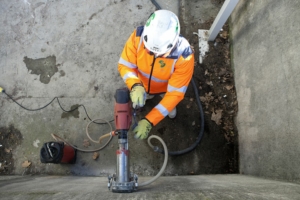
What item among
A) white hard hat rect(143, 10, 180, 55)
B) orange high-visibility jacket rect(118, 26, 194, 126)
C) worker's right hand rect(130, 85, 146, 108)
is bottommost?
worker's right hand rect(130, 85, 146, 108)

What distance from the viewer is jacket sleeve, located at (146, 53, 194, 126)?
270 cm

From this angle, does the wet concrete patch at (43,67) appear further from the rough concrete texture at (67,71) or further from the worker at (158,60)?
the worker at (158,60)

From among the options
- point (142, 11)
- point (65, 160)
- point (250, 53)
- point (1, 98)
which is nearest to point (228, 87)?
point (250, 53)

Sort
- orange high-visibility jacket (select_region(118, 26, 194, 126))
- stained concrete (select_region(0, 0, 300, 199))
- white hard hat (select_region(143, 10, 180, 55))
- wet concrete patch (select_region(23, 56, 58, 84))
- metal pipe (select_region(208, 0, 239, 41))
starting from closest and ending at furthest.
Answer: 1. white hard hat (select_region(143, 10, 180, 55))
2. orange high-visibility jacket (select_region(118, 26, 194, 126))
3. stained concrete (select_region(0, 0, 300, 199))
4. metal pipe (select_region(208, 0, 239, 41))
5. wet concrete patch (select_region(23, 56, 58, 84))

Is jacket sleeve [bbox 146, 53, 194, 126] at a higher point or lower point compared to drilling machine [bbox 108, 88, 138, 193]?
higher

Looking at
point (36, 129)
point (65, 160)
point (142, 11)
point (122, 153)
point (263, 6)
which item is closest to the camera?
point (122, 153)

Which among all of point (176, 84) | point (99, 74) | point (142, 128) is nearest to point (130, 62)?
point (176, 84)

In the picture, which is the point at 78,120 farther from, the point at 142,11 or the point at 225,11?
the point at 225,11

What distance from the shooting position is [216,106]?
395 cm

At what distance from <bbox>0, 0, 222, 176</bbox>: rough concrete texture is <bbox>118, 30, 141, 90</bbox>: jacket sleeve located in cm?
112

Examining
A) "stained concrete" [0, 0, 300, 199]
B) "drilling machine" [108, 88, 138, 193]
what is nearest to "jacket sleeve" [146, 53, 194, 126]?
"drilling machine" [108, 88, 138, 193]

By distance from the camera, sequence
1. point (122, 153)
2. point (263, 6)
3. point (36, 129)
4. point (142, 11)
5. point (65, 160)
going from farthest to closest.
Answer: point (142, 11) → point (36, 129) → point (65, 160) → point (263, 6) → point (122, 153)

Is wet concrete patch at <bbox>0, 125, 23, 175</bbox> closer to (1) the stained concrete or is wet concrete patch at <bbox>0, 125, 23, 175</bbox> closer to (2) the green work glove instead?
(1) the stained concrete

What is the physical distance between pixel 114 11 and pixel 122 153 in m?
2.85
